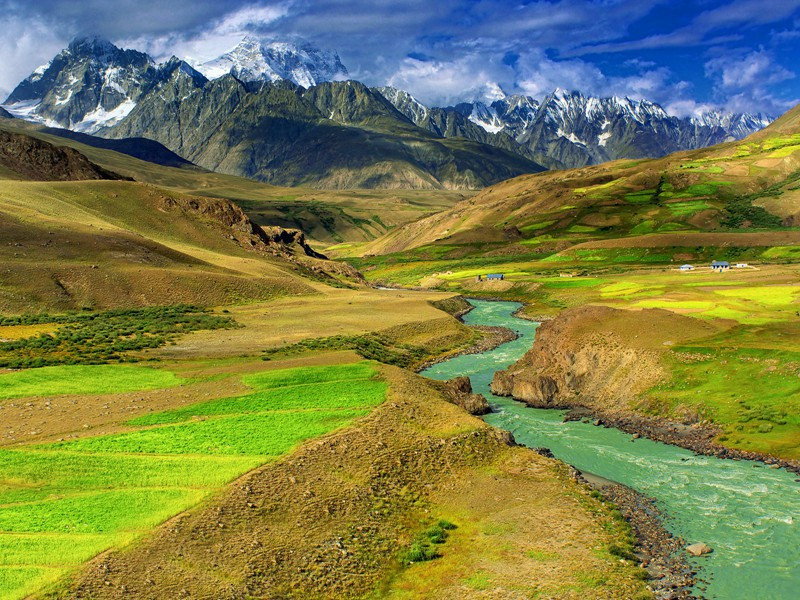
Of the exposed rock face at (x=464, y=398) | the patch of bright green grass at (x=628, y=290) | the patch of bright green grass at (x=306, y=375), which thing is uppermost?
the patch of bright green grass at (x=628, y=290)

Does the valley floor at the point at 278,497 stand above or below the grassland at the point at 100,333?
below

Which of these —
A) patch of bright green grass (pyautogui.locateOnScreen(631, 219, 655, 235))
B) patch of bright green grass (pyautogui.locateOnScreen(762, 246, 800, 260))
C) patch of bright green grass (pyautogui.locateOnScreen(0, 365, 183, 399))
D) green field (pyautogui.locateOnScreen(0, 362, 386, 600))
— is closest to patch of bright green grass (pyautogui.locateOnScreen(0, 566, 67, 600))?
green field (pyautogui.locateOnScreen(0, 362, 386, 600))

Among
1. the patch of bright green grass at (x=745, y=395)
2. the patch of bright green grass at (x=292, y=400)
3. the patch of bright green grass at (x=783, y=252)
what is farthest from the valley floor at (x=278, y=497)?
the patch of bright green grass at (x=783, y=252)

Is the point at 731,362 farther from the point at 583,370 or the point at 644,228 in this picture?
the point at 644,228

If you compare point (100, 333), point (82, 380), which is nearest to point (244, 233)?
point (100, 333)

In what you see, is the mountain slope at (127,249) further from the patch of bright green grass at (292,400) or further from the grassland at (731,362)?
the grassland at (731,362)

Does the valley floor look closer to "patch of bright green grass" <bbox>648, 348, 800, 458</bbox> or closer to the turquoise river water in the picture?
the turquoise river water
